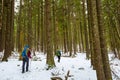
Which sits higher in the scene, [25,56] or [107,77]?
[25,56]

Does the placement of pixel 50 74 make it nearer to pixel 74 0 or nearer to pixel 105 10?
pixel 105 10

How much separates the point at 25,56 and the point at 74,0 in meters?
17.8

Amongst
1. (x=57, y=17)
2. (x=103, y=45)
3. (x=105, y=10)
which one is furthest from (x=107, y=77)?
(x=57, y=17)

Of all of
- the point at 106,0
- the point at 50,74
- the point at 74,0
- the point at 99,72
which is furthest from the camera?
the point at 74,0

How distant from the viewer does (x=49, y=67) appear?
1316 cm

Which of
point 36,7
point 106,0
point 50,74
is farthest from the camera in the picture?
point 36,7

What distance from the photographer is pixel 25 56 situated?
506 inches

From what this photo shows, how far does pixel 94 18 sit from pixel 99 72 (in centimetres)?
231

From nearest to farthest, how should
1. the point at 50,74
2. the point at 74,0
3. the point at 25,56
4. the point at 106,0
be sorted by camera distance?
the point at 50,74, the point at 25,56, the point at 106,0, the point at 74,0

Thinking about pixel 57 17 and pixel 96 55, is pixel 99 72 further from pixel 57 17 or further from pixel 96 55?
pixel 57 17

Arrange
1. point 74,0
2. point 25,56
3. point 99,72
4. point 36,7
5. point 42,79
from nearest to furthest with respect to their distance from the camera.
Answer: point 99,72
point 42,79
point 25,56
point 74,0
point 36,7

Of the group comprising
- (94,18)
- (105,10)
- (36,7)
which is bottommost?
(94,18)

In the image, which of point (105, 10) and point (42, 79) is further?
point (105, 10)

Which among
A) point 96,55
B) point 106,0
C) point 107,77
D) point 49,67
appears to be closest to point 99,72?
point 96,55
